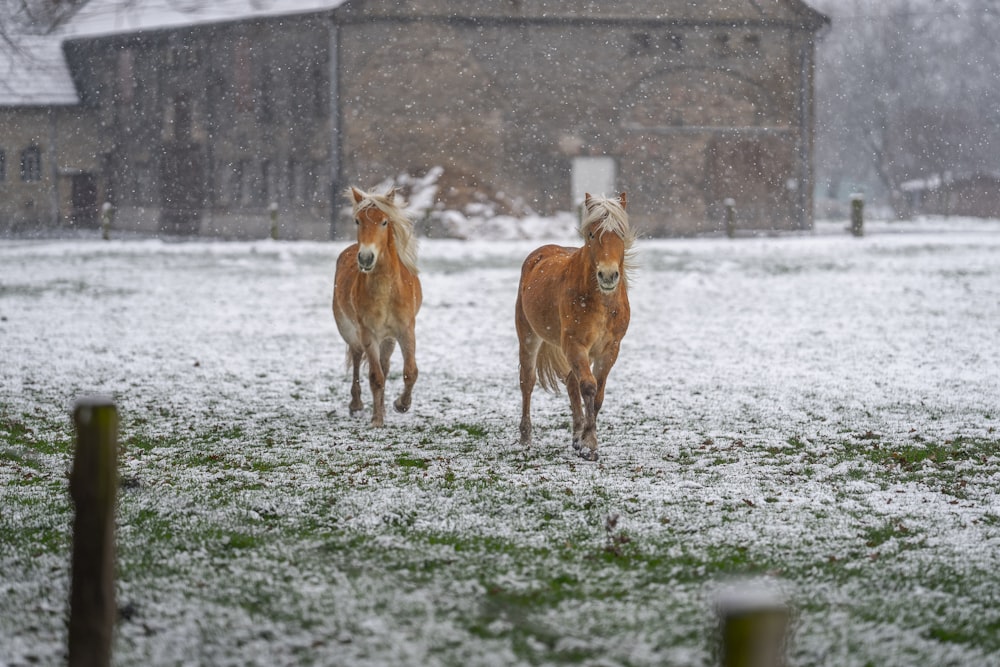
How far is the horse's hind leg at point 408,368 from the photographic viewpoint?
878 centimetres

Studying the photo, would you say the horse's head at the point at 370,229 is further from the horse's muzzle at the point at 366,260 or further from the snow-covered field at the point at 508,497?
the snow-covered field at the point at 508,497

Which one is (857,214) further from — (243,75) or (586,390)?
(586,390)

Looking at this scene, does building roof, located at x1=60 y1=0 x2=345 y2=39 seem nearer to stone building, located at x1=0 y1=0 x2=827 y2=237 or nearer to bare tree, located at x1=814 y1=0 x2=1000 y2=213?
stone building, located at x1=0 y1=0 x2=827 y2=237

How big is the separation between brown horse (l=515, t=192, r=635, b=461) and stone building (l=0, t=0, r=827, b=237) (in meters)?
26.8

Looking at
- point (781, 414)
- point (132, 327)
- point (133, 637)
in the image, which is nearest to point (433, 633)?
point (133, 637)

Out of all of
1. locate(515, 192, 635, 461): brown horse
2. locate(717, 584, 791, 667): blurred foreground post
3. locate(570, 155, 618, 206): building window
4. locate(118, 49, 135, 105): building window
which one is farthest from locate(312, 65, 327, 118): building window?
locate(717, 584, 791, 667): blurred foreground post

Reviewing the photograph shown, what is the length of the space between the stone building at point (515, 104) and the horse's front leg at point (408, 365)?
84.4ft

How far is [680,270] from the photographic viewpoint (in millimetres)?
21312

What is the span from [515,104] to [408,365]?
26735 millimetres

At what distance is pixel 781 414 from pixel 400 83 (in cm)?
2680

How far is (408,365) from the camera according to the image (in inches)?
348

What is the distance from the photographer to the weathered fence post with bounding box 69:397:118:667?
3.15 meters

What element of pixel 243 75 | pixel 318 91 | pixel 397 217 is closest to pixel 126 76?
pixel 243 75

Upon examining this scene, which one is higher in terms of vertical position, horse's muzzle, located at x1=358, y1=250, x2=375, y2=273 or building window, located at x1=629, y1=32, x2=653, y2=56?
building window, located at x1=629, y1=32, x2=653, y2=56
